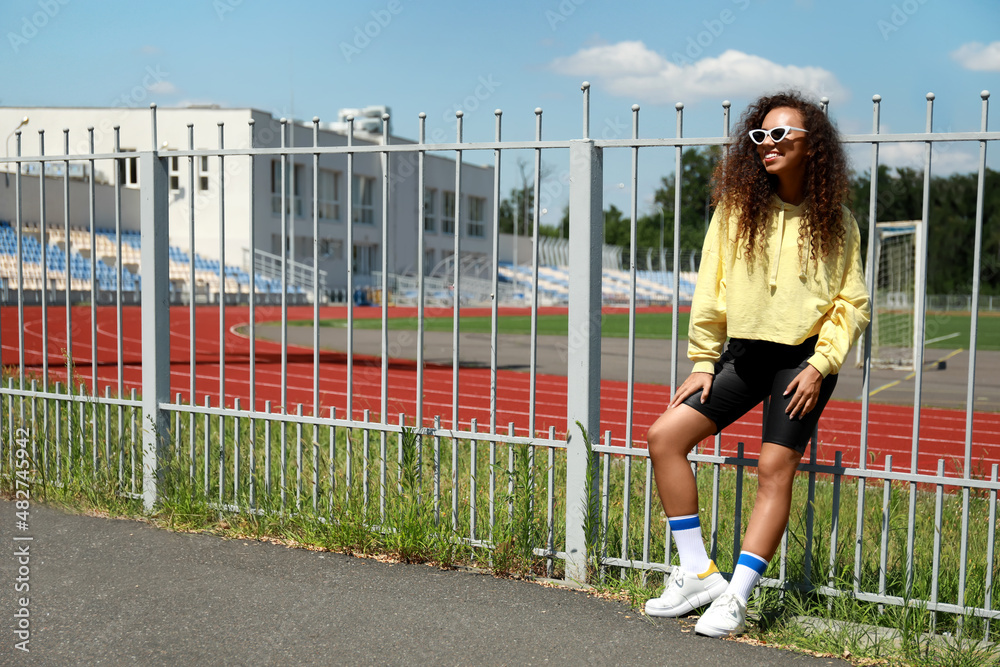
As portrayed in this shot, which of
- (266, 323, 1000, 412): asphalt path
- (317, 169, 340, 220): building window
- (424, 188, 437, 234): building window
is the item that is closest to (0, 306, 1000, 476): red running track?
(266, 323, 1000, 412): asphalt path

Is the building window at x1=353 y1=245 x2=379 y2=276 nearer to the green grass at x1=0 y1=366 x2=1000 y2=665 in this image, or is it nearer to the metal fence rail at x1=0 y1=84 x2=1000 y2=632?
the metal fence rail at x1=0 y1=84 x2=1000 y2=632

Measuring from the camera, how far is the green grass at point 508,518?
374 cm

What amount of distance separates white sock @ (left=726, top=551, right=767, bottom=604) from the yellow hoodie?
2.37 ft

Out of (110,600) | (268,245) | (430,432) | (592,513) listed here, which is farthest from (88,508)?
(268,245)

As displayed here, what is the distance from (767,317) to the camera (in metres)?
3.54

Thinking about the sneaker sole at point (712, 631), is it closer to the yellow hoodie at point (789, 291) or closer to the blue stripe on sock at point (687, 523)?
the blue stripe on sock at point (687, 523)

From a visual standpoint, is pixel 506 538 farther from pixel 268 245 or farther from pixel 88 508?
pixel 268 245

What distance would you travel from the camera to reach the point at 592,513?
4.25m

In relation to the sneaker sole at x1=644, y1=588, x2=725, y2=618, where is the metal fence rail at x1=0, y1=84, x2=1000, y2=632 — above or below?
above

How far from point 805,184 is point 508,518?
2.01 meters

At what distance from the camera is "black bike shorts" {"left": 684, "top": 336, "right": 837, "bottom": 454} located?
11.5 ft

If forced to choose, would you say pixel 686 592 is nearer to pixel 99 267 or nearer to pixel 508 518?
pixel 508 518

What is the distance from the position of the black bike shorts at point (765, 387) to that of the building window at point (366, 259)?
153 ft

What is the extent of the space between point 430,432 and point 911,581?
221cm
